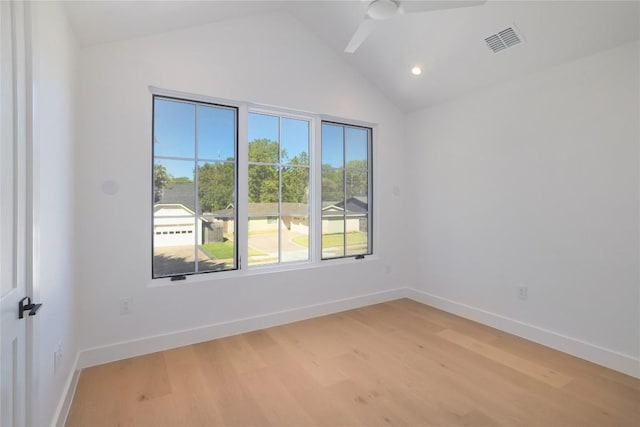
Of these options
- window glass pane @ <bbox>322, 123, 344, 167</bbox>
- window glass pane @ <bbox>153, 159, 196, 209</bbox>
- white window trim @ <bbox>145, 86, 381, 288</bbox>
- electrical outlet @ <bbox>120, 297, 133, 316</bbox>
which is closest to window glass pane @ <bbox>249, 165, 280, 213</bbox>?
white window trim @ <bbox>145, 86, 381, 288</bbox>

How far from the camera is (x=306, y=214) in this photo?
3.69 m

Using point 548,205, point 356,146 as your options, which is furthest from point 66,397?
point 548,205

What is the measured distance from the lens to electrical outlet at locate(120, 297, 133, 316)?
257 cm

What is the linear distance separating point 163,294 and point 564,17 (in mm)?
3986

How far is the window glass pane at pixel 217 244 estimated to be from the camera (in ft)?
9.95

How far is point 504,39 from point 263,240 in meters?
2.97

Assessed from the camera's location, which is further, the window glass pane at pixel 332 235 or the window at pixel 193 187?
the window glass pane at pixel 332 235

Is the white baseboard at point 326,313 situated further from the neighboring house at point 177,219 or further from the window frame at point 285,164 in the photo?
the neighboring house at point 177,219

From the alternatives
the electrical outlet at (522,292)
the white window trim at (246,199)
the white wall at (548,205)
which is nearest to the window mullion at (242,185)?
the white window trim at (246,199)

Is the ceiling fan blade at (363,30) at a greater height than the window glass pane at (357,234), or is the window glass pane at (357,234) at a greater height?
the ceiling fan blade at (363,30)

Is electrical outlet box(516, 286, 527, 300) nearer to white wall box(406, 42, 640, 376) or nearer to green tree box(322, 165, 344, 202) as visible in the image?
white wall box(406, 42, 640, 376)

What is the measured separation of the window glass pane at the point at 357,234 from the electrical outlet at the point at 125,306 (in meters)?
2.42

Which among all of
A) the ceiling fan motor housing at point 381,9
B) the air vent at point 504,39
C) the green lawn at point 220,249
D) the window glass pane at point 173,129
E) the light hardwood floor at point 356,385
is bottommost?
the light hardwood floor at point 356,385

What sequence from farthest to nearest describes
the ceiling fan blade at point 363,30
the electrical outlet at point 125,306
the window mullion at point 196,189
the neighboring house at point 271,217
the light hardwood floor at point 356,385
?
the neighboring house at point 271,217 → the window mullion at point 196,189 → the electrical outlet at point 125,306 → the ceiling fan blade at point 363,30 → the light hardwood floor at point 356,385
